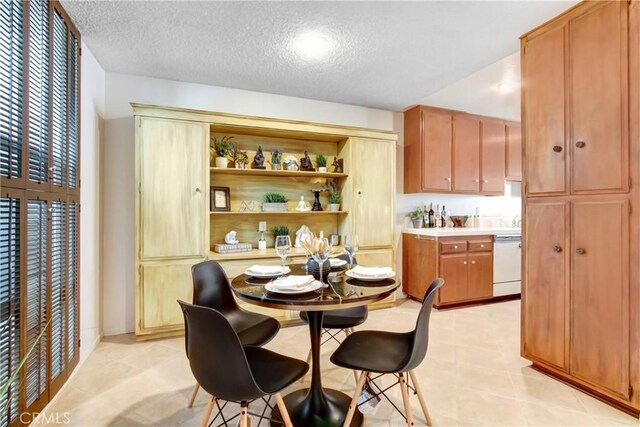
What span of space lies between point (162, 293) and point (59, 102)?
171 centimetres

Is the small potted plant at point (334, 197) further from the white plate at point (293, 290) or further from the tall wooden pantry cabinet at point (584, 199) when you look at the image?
the white plate at point (293, 290)

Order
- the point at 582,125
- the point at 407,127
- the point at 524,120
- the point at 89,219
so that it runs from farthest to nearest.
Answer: the point at 407,127, the point at 89,219, the point at 524,120, the point at 582,125

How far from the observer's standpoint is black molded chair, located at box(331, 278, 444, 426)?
60.2 inches

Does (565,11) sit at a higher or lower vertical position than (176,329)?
higher

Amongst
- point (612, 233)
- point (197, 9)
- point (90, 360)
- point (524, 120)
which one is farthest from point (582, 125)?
point (90, 360)

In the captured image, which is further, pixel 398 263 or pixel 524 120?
pixel 398 263

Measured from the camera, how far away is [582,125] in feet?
6.73

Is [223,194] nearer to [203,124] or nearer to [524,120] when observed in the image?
[203,124]

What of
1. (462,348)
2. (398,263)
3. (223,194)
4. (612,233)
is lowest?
(462,348)

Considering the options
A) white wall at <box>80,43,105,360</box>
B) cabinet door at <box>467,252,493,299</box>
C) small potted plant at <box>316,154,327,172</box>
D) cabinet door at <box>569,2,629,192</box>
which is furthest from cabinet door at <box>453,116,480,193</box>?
white wall at <box>80,43,105,360</box>

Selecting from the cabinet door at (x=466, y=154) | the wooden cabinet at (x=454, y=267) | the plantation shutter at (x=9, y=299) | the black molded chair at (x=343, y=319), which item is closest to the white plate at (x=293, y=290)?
the black molded chair at (x=343, y=319)

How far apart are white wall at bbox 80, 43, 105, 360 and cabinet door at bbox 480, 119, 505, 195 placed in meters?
4.52

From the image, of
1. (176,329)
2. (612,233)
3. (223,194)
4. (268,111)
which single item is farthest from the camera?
(268,111)

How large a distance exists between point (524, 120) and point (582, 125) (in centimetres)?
42
